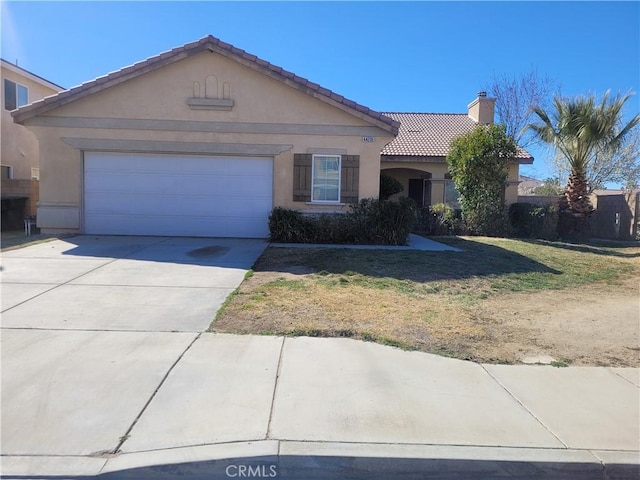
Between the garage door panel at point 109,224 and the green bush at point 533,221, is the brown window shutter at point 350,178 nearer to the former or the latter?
the garage door panel at point 109,224

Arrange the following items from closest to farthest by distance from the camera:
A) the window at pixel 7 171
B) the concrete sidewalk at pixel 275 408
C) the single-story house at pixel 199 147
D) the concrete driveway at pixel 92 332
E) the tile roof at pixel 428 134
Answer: the concrete sidewalk at pixel 275 408 < the concrete driveway at pixel 92 332 < the single-story house at pixel 199 147 < the window at pixel 7 171 < the tile roof at pixel 428 134

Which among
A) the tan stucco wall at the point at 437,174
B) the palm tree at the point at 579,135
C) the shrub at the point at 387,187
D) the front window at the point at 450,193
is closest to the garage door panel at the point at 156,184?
the shrub at the point at 387,187

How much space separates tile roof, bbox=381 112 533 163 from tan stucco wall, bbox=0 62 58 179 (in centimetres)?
1484

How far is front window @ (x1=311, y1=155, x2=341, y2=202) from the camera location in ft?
47.6

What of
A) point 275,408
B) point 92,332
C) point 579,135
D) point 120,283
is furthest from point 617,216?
point 92,332

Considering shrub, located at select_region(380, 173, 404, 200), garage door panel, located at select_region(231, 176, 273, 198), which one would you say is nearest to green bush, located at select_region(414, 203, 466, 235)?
shrub, located at select_region(380, 173, 404, 200)

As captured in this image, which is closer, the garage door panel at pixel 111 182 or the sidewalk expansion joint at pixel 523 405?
the sidewalk expansion joint at pixel 523 405

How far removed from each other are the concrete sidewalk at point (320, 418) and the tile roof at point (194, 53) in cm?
980

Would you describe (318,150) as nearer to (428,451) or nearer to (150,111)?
(150,111)

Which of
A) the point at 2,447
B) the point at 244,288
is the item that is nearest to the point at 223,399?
the point at 2,447

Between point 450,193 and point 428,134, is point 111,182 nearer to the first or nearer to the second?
point 450,193

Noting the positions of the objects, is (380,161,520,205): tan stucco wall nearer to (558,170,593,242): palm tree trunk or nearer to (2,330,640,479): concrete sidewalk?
(558,170,593,242): palm tree trunk

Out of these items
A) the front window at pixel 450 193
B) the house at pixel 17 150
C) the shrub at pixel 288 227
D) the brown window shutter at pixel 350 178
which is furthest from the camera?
the front window at pixel 450 193

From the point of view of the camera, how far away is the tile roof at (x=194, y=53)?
13.8 metres
